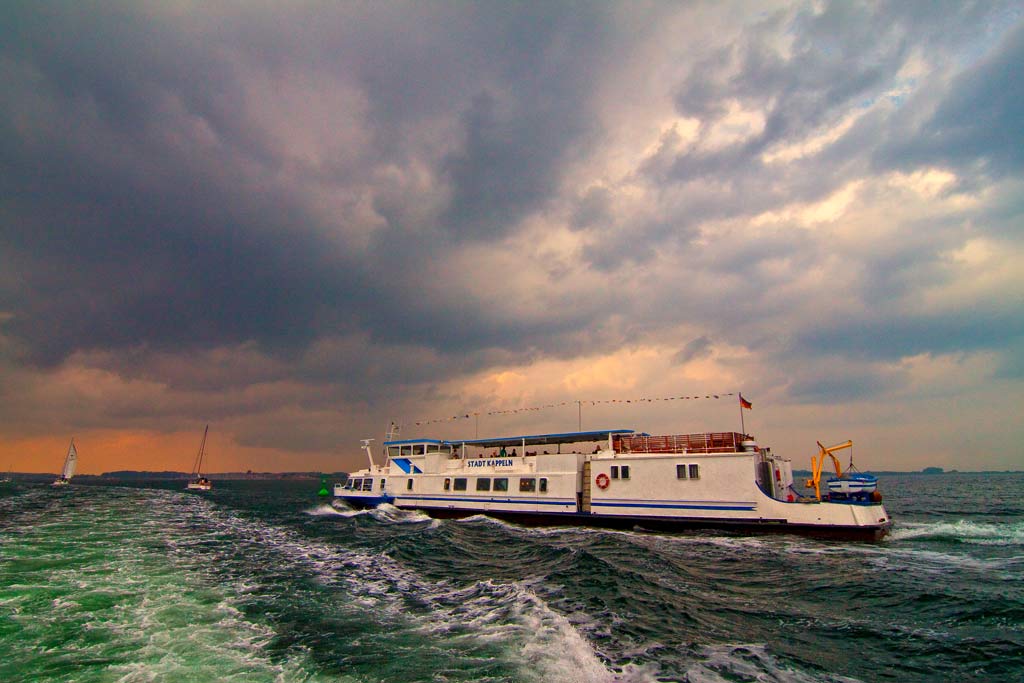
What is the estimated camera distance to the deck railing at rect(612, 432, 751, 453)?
32.2 m

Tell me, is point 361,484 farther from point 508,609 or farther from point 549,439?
point 508,609

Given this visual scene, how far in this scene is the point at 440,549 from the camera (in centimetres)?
2617

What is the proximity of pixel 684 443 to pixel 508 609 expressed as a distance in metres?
22.2

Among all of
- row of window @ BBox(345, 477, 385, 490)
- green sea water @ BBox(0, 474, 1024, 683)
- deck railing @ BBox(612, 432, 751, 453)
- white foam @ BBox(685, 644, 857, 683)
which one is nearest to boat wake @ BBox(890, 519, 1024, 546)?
green sea water @ BBox(0, 474, 1024, 683)

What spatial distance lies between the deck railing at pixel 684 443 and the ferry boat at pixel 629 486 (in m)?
0.07

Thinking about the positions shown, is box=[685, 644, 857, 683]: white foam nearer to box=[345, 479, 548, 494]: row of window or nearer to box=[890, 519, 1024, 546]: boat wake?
box=[345, 479, 548, 494]: row of window

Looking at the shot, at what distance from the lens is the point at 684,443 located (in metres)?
33.5

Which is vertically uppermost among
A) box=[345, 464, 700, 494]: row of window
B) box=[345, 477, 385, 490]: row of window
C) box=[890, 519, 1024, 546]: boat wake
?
box=[345, 464, 700, 494]: row of window

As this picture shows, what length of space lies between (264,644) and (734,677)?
1099 centimetres

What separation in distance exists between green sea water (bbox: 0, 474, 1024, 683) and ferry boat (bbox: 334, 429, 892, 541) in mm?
2109

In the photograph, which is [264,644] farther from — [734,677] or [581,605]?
[734,677]

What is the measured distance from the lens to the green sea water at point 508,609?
10711mm

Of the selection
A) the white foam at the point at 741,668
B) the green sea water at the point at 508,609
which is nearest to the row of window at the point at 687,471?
the green sea water at the point at 508,609

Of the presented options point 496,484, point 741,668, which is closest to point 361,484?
point 496,484
